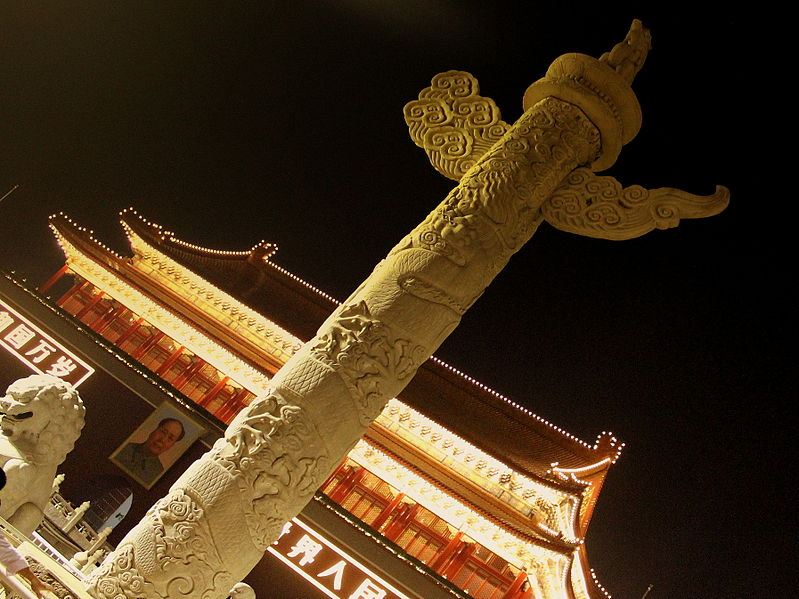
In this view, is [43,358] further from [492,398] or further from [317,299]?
[492,398]

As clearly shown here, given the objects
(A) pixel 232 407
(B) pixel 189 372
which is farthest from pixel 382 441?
(B) pixel 189 372

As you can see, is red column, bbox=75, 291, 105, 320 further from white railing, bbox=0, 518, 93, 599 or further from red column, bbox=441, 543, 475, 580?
white railing, bbox=0, 518, 93, 599

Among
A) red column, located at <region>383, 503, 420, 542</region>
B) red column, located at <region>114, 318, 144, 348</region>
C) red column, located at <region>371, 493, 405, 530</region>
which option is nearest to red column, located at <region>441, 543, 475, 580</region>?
red column, located at <region>383, 503, 420, 542</region>

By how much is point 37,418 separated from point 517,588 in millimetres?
8627

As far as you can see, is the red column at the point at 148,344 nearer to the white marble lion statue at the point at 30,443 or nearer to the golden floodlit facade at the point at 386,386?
the golden floodlit facade at the point at 386,386

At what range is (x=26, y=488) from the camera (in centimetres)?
413

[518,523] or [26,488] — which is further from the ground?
[518,523]

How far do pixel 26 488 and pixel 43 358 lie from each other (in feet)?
24.7

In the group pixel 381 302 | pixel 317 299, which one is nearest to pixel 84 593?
pixel 381 302

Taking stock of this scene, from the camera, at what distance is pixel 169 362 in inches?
542

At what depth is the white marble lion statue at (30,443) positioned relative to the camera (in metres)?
4.10

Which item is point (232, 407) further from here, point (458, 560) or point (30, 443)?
point (30, 443)

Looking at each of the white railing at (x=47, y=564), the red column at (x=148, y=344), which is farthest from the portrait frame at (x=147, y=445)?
the white railing at (x=47, y=564)

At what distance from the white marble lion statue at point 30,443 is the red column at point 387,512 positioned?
797cm
